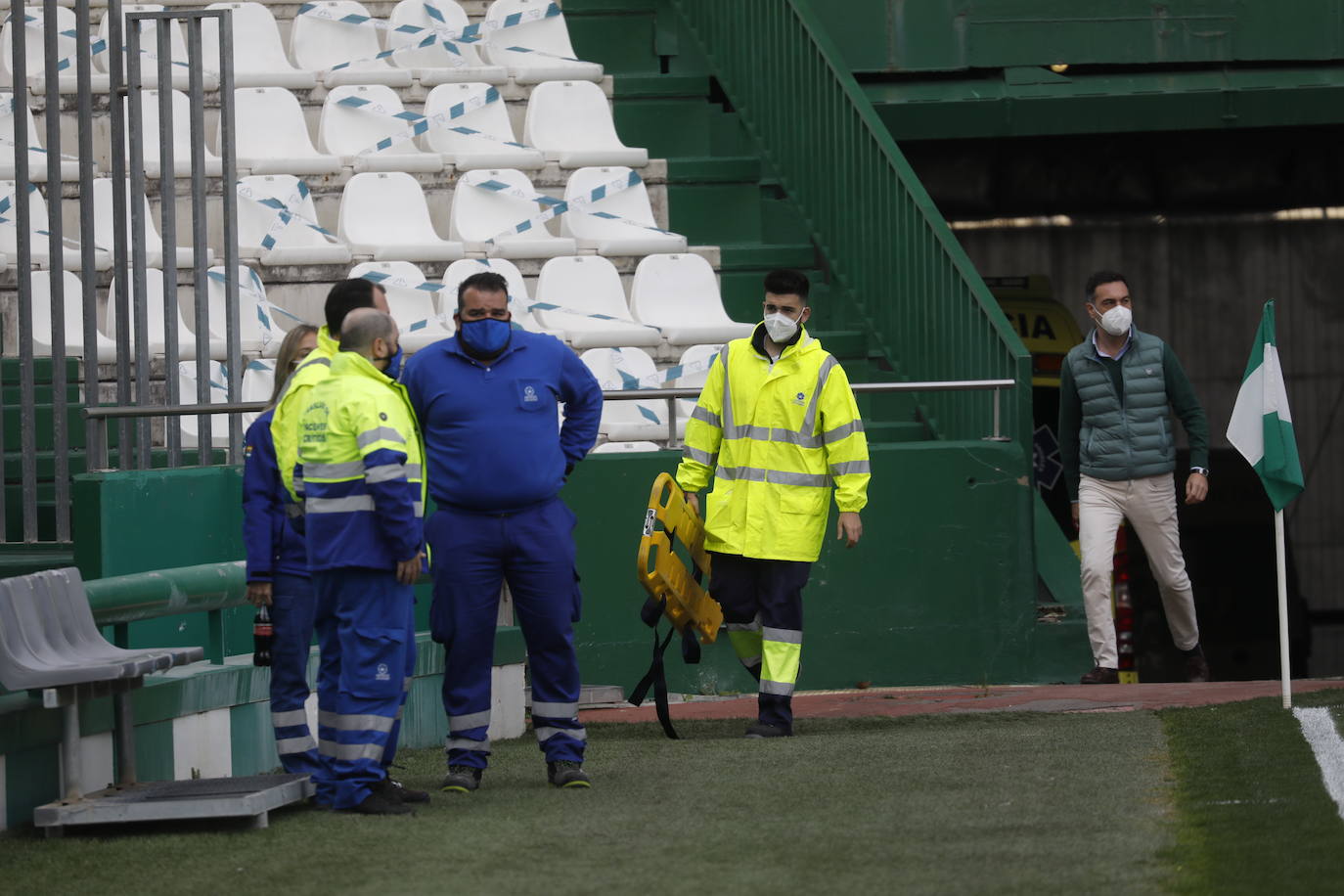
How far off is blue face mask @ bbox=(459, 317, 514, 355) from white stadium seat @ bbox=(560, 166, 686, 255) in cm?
529

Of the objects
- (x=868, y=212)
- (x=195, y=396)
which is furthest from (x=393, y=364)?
(x=868, y=212)

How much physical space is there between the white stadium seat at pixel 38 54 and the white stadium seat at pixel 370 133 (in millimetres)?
1382

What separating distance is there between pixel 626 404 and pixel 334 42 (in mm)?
4091

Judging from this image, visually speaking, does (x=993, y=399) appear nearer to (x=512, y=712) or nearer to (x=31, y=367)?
(x=512, y=712)

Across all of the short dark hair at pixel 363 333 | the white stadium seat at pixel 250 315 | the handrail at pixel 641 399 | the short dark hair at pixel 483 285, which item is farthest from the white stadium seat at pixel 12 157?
the short dark hair at pixel 363 333

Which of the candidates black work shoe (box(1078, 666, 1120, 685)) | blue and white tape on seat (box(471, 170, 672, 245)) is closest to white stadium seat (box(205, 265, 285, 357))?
blue and white tape on seat (box(471, 170, 672, 245))

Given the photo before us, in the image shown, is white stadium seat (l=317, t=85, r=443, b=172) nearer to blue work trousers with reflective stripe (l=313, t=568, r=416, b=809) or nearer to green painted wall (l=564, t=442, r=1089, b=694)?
green painted wall (l=564, t=442, r=1089, b=694)

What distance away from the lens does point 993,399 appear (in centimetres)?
1026

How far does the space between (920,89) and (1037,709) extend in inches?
281

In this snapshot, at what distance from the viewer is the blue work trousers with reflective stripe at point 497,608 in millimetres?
6895

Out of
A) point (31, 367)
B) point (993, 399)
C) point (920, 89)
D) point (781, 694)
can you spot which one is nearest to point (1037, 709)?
point (781, 694)

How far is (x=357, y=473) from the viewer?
644 centimetres

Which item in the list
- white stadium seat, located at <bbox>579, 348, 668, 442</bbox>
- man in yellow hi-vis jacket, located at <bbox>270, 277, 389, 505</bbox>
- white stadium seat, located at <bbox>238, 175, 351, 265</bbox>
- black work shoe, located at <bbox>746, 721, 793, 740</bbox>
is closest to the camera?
man in yellow hi-vis jacket, located at <bbox>270, 277, 389, 505</bbox>

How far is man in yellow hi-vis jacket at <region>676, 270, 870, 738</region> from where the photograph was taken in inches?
320
